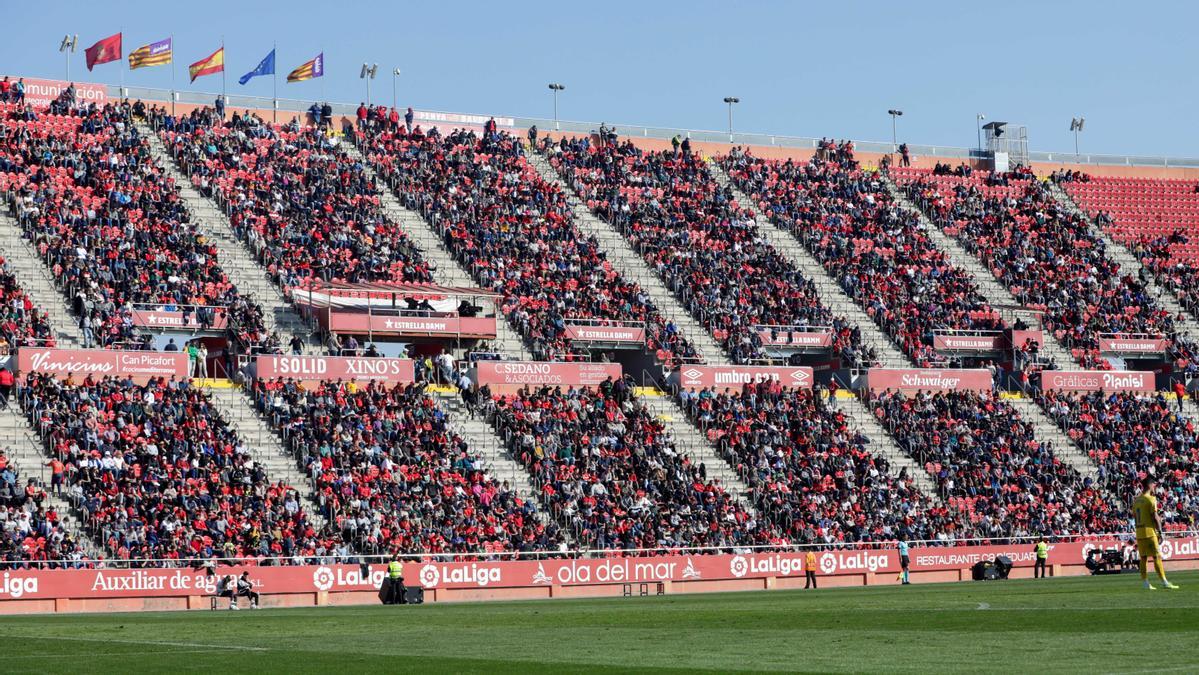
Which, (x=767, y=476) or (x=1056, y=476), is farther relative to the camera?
(x=1056, y=476)

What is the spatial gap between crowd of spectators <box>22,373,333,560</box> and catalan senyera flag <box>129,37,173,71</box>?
88.9ft

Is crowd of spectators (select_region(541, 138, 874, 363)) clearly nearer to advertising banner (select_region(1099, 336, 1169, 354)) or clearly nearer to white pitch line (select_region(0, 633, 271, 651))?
advertising banner (select_region(1099, 336, 1169, 354))

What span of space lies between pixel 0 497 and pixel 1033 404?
40062 mm

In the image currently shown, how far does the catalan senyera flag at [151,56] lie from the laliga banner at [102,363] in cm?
2468

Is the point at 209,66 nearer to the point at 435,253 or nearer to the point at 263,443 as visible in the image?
the point at 435,253

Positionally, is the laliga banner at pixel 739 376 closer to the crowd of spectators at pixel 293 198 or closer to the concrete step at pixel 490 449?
the concrete step at pixel 490 449

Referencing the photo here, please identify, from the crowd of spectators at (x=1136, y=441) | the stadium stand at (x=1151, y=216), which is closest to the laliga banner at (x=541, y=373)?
the crowd of spectators at (x=1136, y=441)

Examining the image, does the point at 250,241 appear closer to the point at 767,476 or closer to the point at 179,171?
the point at 179,171

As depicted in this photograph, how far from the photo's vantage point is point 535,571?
45.4 m

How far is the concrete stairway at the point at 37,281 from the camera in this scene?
2096 inches

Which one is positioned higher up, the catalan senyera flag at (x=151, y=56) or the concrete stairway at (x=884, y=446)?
the catalan senyera flag at (x=151, y=56)

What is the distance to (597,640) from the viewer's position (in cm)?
1966

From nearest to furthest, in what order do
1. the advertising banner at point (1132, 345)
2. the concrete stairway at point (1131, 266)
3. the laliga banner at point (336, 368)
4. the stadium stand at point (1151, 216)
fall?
the laliga banner at point (336, 368) → the advertising banner at point (1132, 345) → the concrete stairway at point (1131, 266) → the stadium stand at point (1151, 216)

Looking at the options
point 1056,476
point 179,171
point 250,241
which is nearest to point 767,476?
point 1056,476
